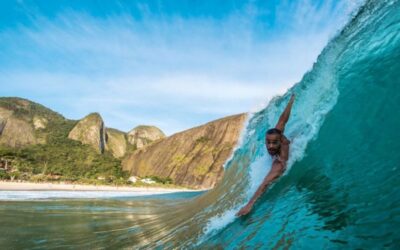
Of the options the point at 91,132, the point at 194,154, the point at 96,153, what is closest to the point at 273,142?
the point at 194,154

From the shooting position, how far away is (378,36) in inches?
179

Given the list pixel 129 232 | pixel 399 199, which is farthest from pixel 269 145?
pixel 129 232

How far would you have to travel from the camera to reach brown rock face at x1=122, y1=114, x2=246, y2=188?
78562 millimetres

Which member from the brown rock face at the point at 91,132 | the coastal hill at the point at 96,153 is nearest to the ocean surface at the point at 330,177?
the coastal hill at the point at 96,153

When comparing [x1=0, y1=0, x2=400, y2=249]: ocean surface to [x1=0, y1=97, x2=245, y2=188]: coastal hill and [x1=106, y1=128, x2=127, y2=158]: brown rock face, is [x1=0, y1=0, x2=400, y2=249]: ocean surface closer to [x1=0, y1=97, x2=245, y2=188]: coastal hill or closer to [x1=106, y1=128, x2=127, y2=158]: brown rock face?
[x1=0, y1=97, x2=245, y2=188]: coastal hill

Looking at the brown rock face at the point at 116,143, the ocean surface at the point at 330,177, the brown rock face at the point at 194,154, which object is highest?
the brown rock face at the point at 116,143

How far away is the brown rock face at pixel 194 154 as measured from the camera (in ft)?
258

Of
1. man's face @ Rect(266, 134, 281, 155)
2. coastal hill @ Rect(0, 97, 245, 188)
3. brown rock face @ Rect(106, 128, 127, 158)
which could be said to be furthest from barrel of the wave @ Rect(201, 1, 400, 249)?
brown rock face @ Rect(106, 128, 127, 158)

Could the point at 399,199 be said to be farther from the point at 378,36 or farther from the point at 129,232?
the point at 129,232

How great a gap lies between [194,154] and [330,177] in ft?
271

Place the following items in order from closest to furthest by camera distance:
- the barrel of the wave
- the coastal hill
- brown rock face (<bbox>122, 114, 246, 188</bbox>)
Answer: the barrel of the wave → the coastal hill → brown rock face (<bbox>122, 114, 246, 188</bbox>)

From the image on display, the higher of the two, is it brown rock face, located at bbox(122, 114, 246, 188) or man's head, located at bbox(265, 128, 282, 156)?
brown rock face, located at bbox(122, 114, 246, 188)

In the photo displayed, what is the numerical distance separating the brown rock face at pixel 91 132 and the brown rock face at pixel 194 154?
54300mm

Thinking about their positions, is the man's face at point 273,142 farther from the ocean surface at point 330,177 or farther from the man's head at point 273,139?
the ocean surface at point 330,177
